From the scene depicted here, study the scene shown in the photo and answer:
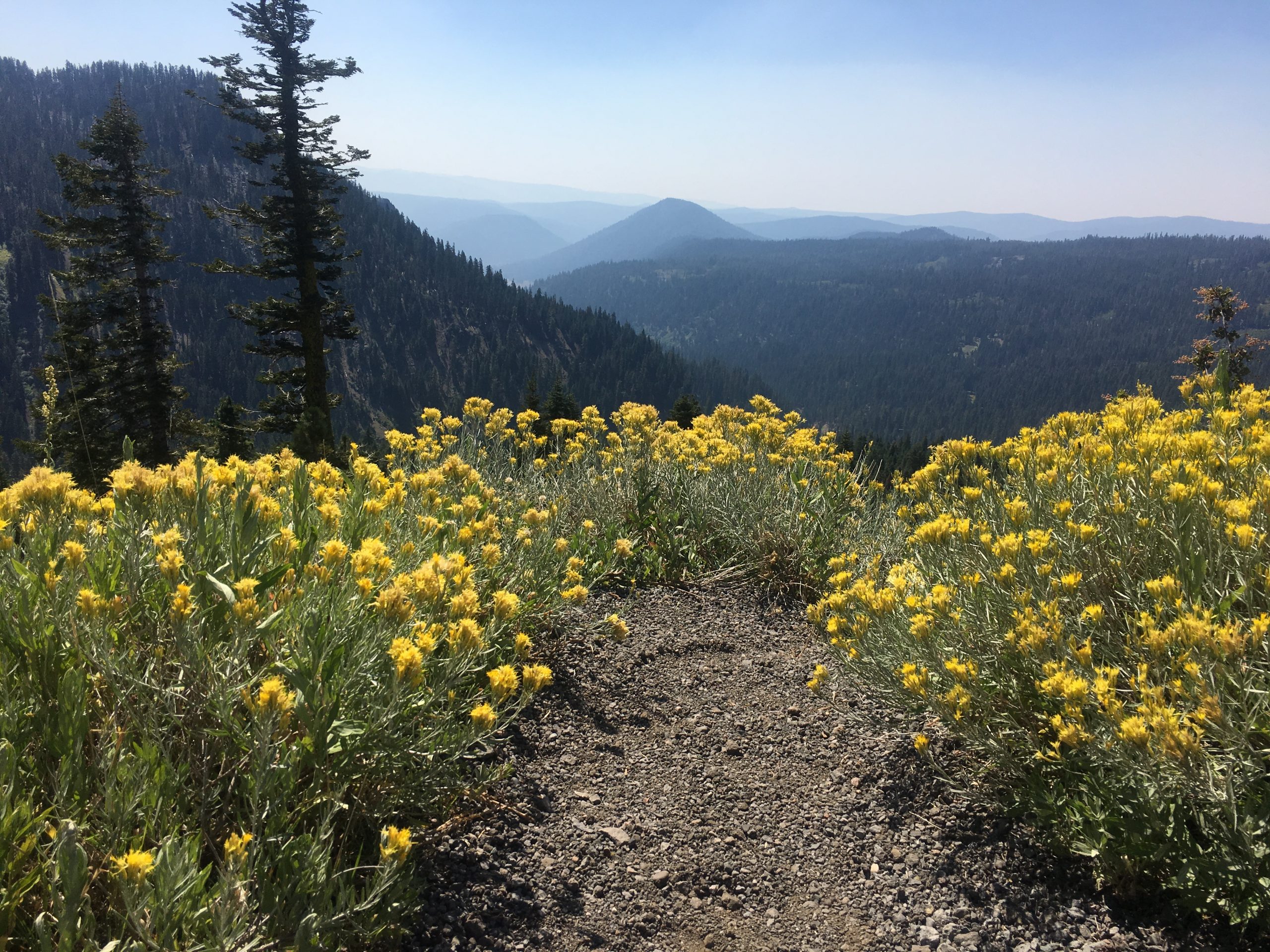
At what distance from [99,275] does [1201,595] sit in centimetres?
2249

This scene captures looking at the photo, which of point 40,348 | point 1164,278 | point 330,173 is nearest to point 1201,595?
point 330,173

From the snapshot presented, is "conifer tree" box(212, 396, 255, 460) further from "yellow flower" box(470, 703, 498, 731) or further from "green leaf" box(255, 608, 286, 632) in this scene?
"yellow flower" box(470, 703, 498, 731)

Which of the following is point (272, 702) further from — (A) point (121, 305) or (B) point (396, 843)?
(A) point (121, 305)

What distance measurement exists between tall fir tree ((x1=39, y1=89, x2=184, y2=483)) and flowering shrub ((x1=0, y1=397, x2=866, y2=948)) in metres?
17.4

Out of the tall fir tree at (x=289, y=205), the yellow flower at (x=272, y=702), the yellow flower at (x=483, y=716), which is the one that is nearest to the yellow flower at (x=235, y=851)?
the yellow flower at (x=272, y=702)

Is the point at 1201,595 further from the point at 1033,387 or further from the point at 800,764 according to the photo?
the point at 1033,387

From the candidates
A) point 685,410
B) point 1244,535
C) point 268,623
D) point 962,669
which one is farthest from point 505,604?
point 685,410

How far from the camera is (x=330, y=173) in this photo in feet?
49.6

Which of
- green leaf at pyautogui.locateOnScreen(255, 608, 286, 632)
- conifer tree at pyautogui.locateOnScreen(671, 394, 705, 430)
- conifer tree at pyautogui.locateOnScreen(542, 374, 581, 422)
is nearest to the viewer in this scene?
green leaf at pyautogui.locateOnScreen(255, 608, 286, 632)

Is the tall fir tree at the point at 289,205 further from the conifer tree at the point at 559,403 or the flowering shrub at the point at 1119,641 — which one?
the conifer tree at the point at 559,403

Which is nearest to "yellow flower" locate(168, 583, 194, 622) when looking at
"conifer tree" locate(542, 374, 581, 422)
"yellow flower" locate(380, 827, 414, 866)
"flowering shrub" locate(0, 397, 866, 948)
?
"flowering shrub" locate(0, 397, 866, 948)

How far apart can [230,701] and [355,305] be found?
4819 inches

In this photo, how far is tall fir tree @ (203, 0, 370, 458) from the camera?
13734 mm

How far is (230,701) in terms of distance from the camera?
71.5 inches
